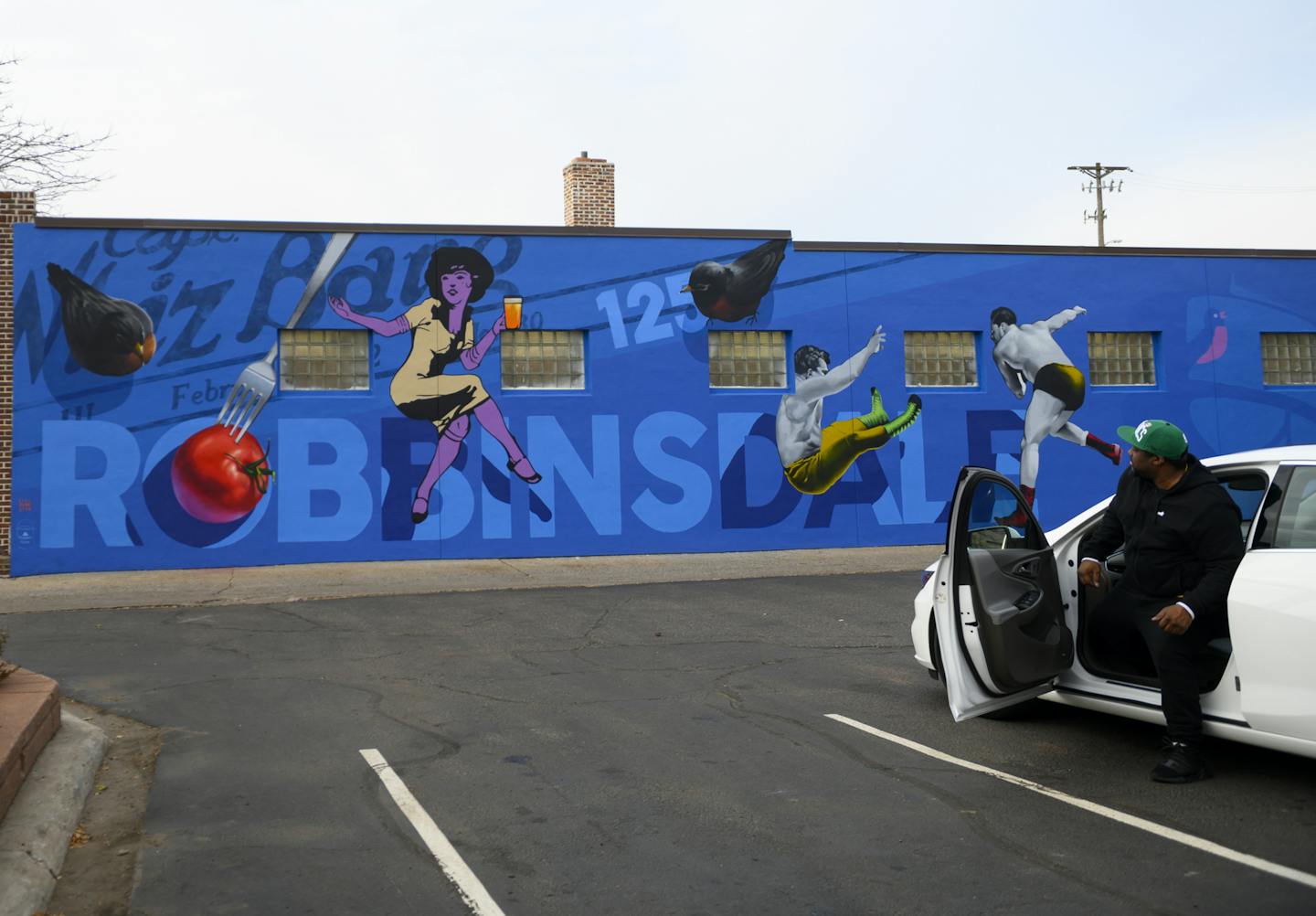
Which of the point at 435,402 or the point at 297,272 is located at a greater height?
the point at 297,272

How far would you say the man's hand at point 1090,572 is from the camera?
643 cm

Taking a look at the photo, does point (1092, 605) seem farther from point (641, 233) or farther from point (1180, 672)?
point (641, 233)

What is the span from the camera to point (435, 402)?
18.8m

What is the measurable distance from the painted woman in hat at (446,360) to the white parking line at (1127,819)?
12.6m

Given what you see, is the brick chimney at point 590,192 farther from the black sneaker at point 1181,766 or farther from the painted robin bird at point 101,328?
the black sneaker at point 1181,766

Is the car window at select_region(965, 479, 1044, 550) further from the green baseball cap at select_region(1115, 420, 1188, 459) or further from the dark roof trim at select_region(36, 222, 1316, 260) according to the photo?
the dark roof trim at select_region(36, 222, 1316, 260)

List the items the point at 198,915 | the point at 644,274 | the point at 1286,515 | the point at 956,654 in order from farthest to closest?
the point at 644,274 < the point at 956,654 < the point at 1286,515 < the point at 198,915

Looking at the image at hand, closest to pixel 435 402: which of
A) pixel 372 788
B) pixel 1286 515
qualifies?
pixel 372 788

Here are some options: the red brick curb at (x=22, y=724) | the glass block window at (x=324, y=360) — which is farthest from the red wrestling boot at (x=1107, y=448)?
the red brick curb at (x=22, y=724)

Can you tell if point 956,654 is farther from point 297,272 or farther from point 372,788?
point 297,272

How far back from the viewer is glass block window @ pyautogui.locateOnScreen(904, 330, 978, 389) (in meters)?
20.9

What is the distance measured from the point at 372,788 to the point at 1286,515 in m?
4.66

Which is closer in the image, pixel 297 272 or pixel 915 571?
pixel 915 571

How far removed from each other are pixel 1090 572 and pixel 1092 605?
14.4 inches
